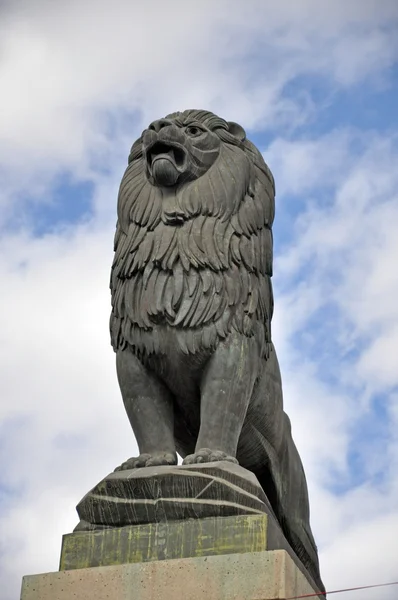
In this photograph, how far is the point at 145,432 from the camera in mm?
7074

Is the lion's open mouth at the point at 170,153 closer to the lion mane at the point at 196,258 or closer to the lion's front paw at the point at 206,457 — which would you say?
the lion mane at the point at 196,258

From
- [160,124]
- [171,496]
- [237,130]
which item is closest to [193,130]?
[160,124]

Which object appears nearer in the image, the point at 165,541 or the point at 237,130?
the point at 165,541

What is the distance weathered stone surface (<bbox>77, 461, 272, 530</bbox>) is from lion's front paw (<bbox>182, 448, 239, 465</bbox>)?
0.11 meters

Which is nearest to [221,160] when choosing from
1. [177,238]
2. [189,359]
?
[177,238]

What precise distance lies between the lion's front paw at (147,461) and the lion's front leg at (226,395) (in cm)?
20

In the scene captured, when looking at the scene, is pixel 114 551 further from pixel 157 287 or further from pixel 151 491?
pixel 157 287

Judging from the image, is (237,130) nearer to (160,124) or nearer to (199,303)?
(160,124)

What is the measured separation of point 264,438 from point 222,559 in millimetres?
1738

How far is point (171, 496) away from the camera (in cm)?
643

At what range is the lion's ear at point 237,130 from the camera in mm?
7848

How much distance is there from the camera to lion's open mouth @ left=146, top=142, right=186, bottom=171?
7414 mm

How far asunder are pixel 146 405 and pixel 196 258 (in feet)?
3.22

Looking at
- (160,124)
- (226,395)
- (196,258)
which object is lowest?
(226,395)
